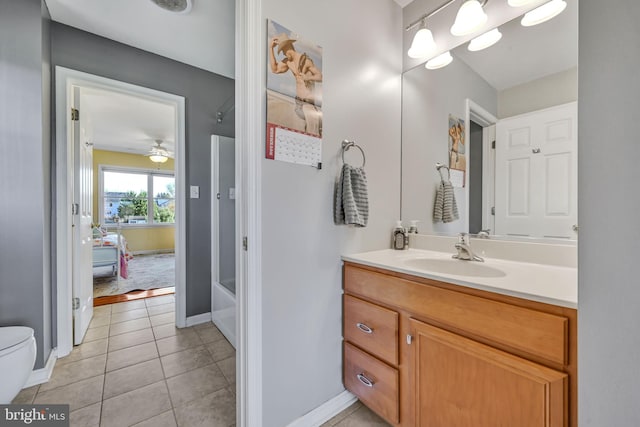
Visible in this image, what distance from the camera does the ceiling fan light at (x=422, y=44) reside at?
1.52 m

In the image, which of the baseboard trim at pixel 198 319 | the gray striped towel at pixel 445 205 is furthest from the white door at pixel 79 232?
the gray striped towel at pixel 445 205

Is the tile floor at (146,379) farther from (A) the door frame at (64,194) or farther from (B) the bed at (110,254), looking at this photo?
(B) the bed at (110,254)

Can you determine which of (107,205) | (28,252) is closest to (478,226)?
(28,252)

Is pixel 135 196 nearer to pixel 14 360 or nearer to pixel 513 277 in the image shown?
pixel 14 360

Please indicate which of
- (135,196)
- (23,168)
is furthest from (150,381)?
(135,196)

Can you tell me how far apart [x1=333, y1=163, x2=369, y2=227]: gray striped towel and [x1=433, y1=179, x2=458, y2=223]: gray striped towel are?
58cm

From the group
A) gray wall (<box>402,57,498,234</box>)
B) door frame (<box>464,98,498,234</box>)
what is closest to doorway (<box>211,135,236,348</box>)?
gray wall (<box>402,57,498,234</box>)

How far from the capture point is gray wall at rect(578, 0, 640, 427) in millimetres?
454

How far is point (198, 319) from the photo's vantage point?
2.36 meters

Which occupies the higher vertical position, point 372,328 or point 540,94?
point 540,94

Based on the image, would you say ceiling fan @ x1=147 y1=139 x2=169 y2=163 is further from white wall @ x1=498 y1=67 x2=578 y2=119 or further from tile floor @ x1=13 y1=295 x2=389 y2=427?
white wall @ x1=498 y1=67 x2=578 y2=119

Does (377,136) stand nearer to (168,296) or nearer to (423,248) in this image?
(423,248)

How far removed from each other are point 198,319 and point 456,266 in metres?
2.23

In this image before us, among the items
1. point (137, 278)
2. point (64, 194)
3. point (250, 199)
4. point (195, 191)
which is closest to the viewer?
point (250, 199)
